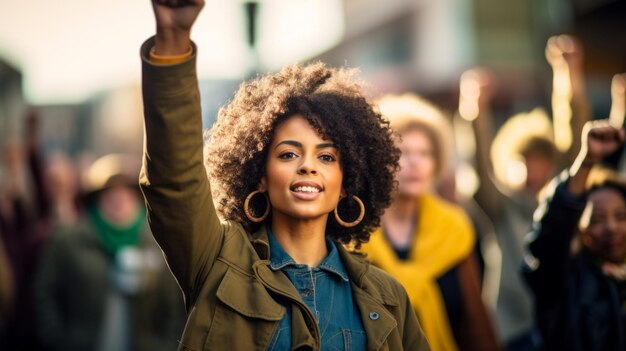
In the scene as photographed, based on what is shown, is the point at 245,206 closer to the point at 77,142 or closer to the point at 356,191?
the point at 356,191

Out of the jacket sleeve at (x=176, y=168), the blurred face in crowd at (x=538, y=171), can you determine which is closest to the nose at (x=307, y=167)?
the jacket sleeve at (x=176, y=168)

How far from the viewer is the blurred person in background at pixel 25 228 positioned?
22.6 ft

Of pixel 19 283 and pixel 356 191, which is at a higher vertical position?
pixel 356 191

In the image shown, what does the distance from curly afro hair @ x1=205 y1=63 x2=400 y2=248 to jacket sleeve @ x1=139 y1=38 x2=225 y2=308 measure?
0.39 meters

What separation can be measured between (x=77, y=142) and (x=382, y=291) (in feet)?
84.0

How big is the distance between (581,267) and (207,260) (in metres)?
2.31

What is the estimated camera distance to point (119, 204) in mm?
7172

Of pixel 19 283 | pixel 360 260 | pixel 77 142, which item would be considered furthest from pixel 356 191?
pixel 77 142

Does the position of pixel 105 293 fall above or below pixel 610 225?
below

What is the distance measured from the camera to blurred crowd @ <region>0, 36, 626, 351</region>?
417cm

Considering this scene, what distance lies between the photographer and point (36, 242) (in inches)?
279

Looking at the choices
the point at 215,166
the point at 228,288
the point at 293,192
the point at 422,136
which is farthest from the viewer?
the point at 422,136

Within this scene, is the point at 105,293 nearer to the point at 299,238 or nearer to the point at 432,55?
the point at 299,238

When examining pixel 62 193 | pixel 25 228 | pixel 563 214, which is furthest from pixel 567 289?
pixel 62 193
